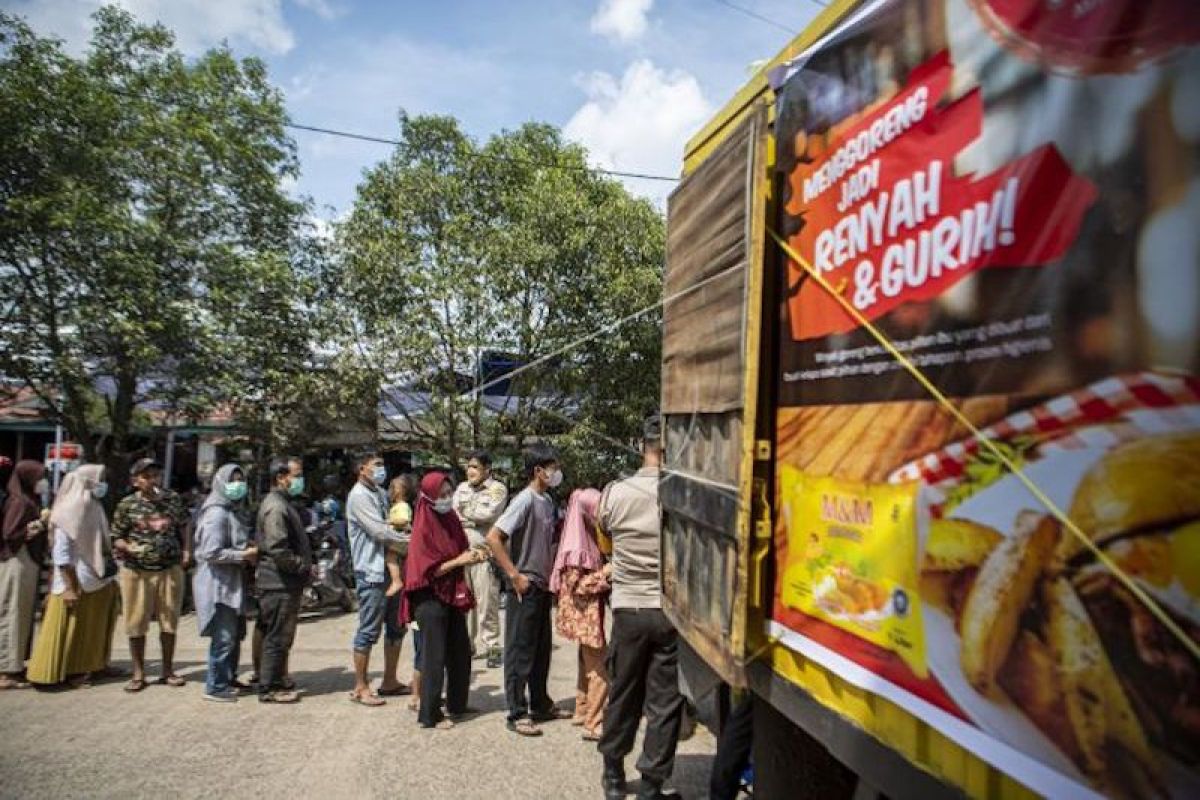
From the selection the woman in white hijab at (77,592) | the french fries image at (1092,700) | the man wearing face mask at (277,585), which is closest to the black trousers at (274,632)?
the man wearing face mask at (277,585)

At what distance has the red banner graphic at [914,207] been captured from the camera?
1.33 metres

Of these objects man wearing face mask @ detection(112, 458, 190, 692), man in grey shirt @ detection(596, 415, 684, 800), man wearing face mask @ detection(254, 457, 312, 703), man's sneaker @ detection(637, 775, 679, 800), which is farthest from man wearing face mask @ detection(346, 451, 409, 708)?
man's sneaker @ detection(637, 775, 679, 800)

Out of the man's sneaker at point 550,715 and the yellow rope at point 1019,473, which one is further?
the man's sneaker at point 550,715

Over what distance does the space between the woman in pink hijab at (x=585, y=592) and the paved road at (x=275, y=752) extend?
0.37m

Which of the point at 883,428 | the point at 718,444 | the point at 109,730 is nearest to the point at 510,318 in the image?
the point at 109,730

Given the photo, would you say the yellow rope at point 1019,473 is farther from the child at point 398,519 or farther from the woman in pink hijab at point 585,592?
the child at point 398,519

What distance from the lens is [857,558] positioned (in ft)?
6.13

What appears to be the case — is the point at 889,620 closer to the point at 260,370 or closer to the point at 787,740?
the point at 787,740

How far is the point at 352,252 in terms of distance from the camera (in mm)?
11594

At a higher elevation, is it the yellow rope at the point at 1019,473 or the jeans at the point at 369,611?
the yellow rope at the point at 1019,473

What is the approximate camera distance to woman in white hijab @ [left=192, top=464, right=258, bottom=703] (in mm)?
5742

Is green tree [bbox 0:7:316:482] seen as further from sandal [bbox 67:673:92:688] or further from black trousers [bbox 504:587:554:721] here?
black trousers [bbox 504:587:554:721]

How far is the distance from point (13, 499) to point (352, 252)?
6432 mm

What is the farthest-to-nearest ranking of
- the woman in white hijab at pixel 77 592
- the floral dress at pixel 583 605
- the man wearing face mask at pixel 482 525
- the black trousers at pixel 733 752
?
the man wearing face mask at pixel 482 525, the woman in white hijab at pixel 77 592, the floral dress at pixel 583 605, the black trousers at pixel 733 752
